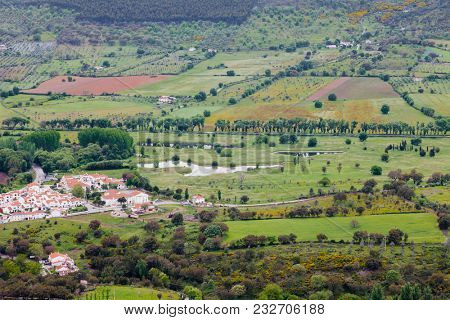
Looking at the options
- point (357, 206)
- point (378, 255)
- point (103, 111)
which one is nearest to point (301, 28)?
point (103, 111)

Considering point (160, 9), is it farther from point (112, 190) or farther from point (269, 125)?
point (112, 190)

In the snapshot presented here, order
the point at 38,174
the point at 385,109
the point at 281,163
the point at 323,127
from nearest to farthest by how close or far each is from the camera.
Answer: the point at 38,174, the point at 281,163, the point at 323,127, the point at 385,109

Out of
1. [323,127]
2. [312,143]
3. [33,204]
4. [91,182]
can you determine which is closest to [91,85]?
[323,127]

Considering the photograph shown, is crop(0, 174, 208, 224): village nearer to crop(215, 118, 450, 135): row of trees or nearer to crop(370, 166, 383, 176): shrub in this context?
crop(370, 166, 383, 176): shrub

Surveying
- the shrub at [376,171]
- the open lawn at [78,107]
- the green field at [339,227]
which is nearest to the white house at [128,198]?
the green field at [339,227]

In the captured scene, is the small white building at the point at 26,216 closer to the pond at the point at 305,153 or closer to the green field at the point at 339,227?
the green field at the point at 339,227

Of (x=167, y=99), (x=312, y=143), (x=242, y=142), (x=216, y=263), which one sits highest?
(x=167, y=99)
